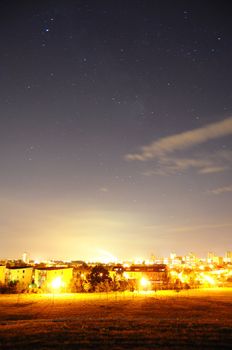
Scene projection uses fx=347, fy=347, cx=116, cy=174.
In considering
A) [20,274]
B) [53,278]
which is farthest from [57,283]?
[20,274]

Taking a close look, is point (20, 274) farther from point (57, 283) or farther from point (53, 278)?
point (57, 283)

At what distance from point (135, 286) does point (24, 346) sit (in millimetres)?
43329

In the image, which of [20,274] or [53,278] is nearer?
[53,278]

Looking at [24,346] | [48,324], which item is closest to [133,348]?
[24,346]

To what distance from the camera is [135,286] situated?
5797 centimetres

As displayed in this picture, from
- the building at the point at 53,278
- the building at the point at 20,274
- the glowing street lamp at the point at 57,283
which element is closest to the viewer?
the building at the point at 53,278

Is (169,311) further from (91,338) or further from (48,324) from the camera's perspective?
(91,338)

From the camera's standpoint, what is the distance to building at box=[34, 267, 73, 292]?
57912 millimetres

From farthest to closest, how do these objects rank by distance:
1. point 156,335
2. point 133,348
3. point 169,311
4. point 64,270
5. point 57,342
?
point 64,270 → point 169,311 → point 156,335 → point 57,342 → point 133,348

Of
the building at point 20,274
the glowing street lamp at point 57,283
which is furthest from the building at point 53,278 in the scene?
the building at point 20,274

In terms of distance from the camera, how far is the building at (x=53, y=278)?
5791 cm

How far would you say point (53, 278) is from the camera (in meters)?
61.9

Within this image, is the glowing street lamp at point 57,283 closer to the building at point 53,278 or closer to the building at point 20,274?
the building at point 53,278

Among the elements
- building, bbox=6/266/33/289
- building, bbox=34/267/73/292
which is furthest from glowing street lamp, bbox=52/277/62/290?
building, bbox=6/266/33/289
